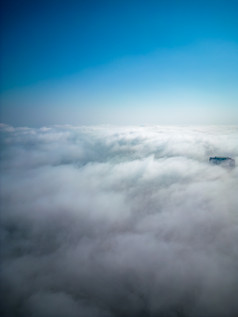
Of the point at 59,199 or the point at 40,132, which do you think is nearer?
the point at 59,199

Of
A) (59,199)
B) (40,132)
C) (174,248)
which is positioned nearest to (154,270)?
(174,248)

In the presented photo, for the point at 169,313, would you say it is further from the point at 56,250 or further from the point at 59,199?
the point at 59,199

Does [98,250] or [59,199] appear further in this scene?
[59,199]

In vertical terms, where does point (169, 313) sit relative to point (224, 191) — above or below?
below

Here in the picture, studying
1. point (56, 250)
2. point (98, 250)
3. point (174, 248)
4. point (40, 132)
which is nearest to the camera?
point (174, 248)

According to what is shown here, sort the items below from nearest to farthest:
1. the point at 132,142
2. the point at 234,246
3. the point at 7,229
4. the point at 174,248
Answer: the point at 234,246 → the point at 174,248 → the point at 7,229 → the point at 132,142

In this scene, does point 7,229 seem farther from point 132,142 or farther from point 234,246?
point 132,142

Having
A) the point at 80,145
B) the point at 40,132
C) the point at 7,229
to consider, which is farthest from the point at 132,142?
Result: the point at 7,229

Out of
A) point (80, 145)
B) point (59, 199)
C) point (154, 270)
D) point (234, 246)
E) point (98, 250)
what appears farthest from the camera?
point (80, 145)

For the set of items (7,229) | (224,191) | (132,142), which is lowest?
(7,229)
